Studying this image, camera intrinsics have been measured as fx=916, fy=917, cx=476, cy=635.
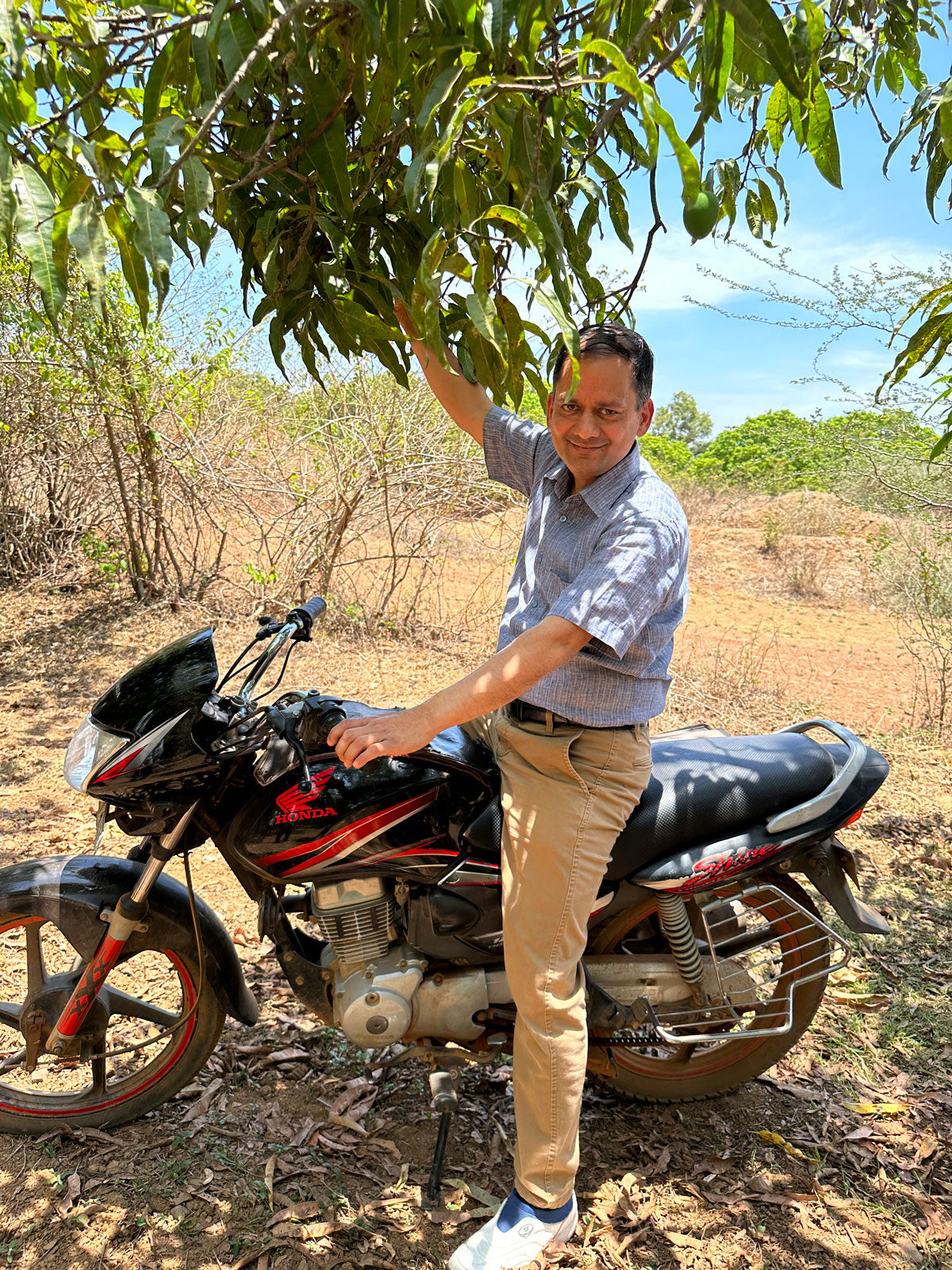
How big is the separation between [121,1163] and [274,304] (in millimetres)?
2255

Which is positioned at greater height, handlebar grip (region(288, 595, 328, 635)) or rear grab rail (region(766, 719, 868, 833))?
handlebar grip (region(288, 595, 328, 635))

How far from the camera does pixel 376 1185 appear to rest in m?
2.47

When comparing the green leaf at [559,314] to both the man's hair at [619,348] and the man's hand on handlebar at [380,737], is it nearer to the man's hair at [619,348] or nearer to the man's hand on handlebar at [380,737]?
the man's hair at [619,348]

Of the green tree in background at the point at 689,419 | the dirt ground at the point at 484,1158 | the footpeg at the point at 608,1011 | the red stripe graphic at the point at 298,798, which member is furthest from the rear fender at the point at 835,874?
the green tree in background at the point at 689,419

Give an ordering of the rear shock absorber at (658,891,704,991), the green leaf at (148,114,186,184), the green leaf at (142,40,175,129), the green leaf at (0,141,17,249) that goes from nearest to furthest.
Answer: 1. the green leaf at (0,141,17,249)
2. the green leaf at (148,114,186,184)
3. the green leaf at (142,40,175,129)
4. the rear shock absorber at (658,891,704,991)

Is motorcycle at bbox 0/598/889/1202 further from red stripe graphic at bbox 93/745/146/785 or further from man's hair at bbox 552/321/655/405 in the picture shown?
man's hair at bbox 552/321/655/405

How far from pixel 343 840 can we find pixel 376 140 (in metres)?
1.56

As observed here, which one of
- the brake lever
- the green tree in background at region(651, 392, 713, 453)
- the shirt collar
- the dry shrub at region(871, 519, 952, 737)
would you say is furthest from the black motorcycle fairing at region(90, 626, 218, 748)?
the green tree in background at region(651, 392, 713, 453)

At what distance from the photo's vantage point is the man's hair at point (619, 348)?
2088mm

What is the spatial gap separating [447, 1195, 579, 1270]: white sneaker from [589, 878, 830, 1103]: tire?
49 cm

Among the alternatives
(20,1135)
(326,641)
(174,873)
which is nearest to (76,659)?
(326,641)

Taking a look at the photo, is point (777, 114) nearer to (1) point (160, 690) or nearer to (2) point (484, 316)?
(2) point (484, 316)

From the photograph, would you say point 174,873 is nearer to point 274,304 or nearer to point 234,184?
point 274,304

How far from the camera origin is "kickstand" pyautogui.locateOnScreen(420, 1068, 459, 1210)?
2.41 metres
